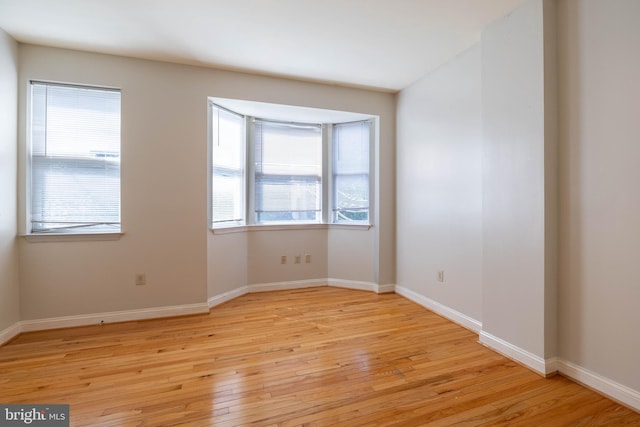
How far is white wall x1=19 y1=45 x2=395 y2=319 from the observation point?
282 centimetres

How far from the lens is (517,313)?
224 cm

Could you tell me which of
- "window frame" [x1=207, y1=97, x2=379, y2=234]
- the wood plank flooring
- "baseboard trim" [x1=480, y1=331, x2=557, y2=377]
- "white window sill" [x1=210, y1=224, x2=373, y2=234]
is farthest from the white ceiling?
the wood plank flooring

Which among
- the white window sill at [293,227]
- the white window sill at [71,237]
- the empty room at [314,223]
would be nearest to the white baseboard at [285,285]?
the empty room at [314,223]

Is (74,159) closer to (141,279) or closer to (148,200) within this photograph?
(148,200)

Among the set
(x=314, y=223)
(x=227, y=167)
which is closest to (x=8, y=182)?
(x=227, y=167)

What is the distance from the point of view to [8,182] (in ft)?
8.56

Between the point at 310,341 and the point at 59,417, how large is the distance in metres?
1.64

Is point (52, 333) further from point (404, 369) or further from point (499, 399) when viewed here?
point (499, 399)

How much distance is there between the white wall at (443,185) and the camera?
2.81m

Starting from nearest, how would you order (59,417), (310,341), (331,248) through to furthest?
(59,417)
(310,341)
(331,248)

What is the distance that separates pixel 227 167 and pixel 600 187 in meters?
3.54

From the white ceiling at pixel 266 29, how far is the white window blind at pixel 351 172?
44.2 inches

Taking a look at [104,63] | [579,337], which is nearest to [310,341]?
[579,337]

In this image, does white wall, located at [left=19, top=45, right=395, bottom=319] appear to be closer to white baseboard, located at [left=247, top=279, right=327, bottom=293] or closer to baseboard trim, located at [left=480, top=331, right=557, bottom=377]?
white baseboard, located at [left=247, top=279, right=327, bottom=293]
